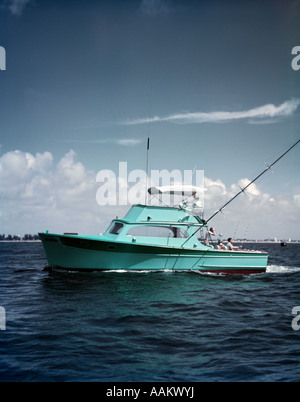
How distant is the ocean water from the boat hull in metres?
2.90

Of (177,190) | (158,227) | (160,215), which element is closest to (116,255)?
(158,227)

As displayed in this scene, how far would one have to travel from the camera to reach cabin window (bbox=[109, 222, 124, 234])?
19414mm

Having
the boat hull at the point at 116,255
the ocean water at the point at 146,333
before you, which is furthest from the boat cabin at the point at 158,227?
the ocean water at the point at 146,333

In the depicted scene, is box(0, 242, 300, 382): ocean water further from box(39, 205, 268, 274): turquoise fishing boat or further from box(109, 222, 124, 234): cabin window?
box(109, 222, 124, 234): cabin window

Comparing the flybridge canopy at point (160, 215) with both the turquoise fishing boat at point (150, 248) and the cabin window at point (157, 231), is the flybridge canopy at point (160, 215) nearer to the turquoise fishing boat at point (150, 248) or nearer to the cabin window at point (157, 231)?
the turquoise fishing boat at point (150, 248)

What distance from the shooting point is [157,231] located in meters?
19.0

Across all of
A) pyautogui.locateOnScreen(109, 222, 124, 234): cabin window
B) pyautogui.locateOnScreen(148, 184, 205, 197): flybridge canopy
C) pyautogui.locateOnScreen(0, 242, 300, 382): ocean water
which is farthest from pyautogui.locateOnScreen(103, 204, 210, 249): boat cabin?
pyautogui.locateOnScreen(0, 242, 300, 382): ocean water

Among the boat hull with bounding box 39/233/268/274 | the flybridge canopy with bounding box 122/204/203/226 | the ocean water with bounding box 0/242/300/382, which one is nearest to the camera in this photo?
the ocean water with bounding box 0/242/300/382

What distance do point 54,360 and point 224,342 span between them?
3799mm

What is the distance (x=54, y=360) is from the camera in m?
5.82

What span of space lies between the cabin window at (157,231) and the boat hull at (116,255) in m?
1.12

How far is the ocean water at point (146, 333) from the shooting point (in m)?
5.43
